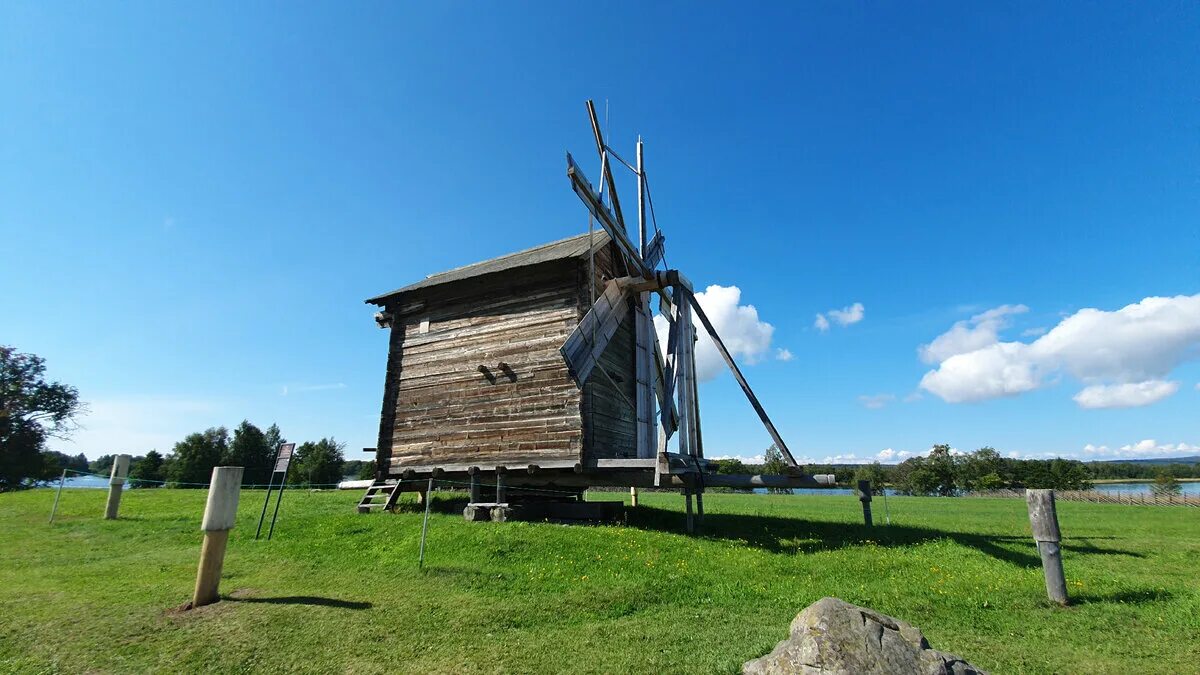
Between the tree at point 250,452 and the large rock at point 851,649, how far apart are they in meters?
65.3

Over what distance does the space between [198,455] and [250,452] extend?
460 cm

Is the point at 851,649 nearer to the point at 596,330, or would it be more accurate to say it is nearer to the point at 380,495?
the point at 596,330

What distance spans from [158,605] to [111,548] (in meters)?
6.18

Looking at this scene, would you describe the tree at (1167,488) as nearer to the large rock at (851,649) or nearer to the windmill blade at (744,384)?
the windmill blade at (744,384)

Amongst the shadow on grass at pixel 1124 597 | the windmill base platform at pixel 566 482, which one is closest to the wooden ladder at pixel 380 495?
the windmill base platform at pixel 566 482

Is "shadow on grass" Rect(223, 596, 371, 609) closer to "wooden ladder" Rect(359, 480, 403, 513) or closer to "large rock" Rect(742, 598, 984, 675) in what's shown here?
"large rock" Rect(742, 598, 984, 675)

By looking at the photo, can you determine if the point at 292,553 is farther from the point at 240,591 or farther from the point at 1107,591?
the point at 1107,591

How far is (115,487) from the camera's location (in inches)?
A: 572

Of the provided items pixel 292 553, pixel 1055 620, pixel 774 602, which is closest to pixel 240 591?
pixel 292 553

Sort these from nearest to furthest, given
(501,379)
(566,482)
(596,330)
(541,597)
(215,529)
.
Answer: (215,529) < (541,597) < (596,330) < (566,482) < (501,379)

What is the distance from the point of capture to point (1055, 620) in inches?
256

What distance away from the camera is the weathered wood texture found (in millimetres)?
14672

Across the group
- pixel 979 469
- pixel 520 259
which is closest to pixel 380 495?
pixel 520 259

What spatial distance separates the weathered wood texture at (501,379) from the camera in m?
14.7
